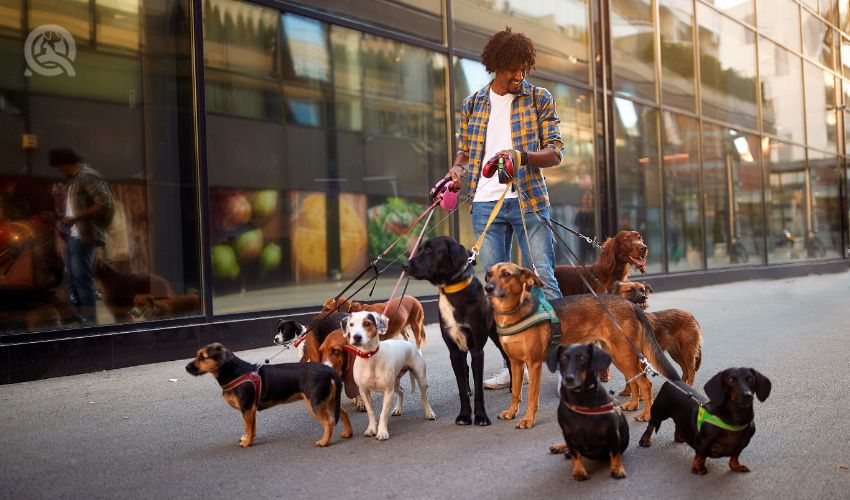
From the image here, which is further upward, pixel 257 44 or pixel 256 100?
pixel 257 44

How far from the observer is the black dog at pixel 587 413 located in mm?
3137

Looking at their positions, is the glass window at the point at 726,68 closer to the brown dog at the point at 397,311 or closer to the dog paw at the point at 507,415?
the brown dog at the point at 397,311

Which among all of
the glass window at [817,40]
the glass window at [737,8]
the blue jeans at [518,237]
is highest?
the glass window at [817,40]

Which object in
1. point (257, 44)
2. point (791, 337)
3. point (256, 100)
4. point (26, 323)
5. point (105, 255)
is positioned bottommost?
point (791, 337)

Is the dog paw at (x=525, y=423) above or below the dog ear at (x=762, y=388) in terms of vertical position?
below

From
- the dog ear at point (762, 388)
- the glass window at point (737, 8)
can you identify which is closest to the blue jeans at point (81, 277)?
the dog ear at point (762, 388)

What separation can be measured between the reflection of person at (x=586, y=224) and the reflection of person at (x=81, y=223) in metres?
8.40

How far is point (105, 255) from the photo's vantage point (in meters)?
6.87

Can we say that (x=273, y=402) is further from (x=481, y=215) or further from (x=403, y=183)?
(x=403, y=183)

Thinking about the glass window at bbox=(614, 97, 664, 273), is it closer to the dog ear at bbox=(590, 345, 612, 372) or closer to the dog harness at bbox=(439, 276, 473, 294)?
the dog harness at bbox=(439, 276, 473, 294)

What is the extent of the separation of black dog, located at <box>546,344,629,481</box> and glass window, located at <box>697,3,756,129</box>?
15.1 m

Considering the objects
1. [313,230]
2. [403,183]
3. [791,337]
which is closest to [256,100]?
[313,230]

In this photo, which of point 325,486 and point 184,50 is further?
point 184,50

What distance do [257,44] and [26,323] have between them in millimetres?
4034
